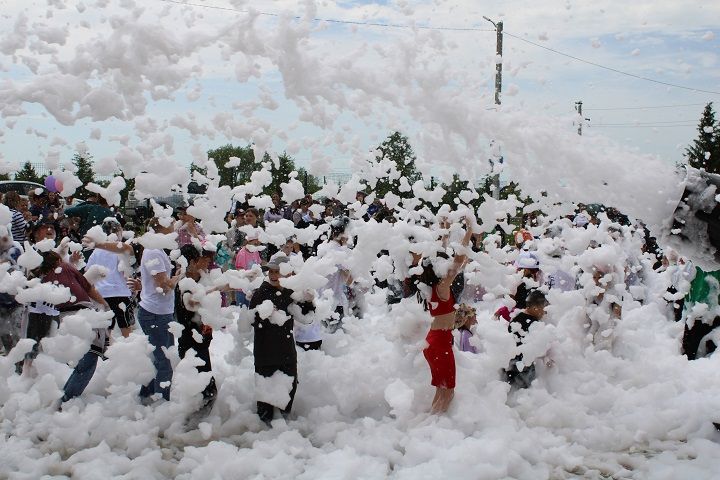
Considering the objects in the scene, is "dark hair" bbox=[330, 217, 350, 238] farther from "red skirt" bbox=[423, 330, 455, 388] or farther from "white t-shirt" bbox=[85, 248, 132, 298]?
"red skirt" bbox=[423, 330, 455, 388]

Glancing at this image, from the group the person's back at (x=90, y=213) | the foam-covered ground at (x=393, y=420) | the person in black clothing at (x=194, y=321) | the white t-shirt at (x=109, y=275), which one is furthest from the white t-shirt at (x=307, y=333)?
the person's back at (x=90, y=213)

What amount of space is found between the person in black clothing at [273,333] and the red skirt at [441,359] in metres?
1.19

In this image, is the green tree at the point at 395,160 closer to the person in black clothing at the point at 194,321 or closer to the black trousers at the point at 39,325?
the person in black clothing at the point at 194,321

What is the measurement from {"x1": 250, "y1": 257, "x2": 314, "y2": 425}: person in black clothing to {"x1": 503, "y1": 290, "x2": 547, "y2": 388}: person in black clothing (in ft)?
6.70

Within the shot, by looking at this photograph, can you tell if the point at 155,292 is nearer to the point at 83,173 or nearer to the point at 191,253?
the point at 191,253

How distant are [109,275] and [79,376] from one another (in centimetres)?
169

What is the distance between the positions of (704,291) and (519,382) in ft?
6.31

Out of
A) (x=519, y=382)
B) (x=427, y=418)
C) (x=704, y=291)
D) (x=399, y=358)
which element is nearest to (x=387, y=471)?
(x=427, y=418)

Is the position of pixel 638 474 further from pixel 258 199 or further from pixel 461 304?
pixel 258 199

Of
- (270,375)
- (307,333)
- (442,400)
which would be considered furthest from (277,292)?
(442,400)

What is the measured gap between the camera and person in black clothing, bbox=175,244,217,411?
6258mm

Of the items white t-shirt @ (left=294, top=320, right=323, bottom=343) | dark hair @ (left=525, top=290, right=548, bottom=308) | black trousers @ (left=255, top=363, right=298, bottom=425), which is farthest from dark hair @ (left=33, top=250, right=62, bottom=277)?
dark hair @ (left=525, top=290, right=548, bottom=308)

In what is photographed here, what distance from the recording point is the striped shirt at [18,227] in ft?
28.1

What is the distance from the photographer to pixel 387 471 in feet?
17.1
